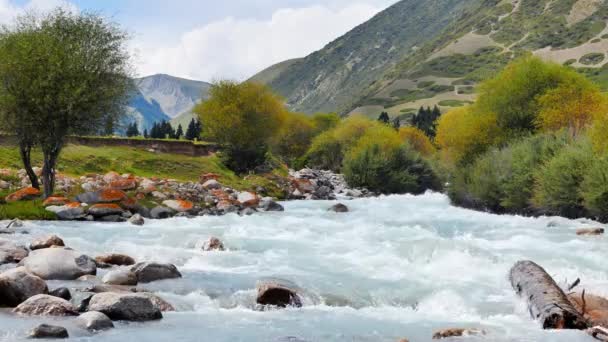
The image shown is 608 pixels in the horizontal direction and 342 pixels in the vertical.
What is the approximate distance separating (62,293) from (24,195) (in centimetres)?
2170

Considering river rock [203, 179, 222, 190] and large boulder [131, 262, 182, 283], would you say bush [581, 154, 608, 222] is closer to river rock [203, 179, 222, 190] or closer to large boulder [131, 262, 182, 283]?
large boulder [131, 262, 182, 283]

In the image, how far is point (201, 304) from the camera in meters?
15.5

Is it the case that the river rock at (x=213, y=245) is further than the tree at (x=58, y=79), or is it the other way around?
the tree at (x=58, y=79)

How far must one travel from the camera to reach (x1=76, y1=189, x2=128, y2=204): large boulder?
3481cm

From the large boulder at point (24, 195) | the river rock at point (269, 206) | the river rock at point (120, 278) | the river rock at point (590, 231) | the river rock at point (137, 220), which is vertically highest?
the large boulder at point (24, 195)

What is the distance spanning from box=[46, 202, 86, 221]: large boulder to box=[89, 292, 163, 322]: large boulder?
19.6 meters

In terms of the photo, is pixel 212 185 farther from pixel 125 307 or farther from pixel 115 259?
pixel 125 307

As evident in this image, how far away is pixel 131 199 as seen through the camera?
36.3m

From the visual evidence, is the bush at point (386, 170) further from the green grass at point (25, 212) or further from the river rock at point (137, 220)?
the green grass at point (25, 212)

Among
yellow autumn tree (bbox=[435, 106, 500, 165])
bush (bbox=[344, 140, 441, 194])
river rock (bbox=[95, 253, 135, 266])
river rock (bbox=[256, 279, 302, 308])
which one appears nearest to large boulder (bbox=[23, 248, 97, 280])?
river rock (bbox=[95, 253, 135, 266])

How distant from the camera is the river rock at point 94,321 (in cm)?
1230

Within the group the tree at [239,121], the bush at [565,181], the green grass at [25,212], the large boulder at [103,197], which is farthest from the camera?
the tree at [239,121]

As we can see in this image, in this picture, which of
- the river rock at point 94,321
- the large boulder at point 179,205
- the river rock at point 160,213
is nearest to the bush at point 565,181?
the large boulder at point 179,205

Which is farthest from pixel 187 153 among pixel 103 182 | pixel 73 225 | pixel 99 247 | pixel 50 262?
pixel 50 262
